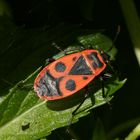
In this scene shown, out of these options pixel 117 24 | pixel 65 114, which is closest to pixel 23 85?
pixel 65 114

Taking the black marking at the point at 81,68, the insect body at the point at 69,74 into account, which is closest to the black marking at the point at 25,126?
the insect body at the point at 69,74

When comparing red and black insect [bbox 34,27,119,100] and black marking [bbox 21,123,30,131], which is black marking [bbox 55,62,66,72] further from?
black marking [bbox 21,123,30,131]

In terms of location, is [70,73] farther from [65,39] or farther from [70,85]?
[65,39]

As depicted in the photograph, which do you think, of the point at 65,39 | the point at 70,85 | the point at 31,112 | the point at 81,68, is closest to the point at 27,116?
the point at 31,112

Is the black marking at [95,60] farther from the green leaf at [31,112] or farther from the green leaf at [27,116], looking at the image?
the green leaf at [27,116]

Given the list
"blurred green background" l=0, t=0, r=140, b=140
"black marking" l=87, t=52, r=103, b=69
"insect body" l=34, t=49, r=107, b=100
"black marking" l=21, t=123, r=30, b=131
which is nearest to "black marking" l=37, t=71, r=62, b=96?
"insect body" l=34, t=49, r=107, b=100

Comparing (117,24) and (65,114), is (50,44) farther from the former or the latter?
(117,24)
